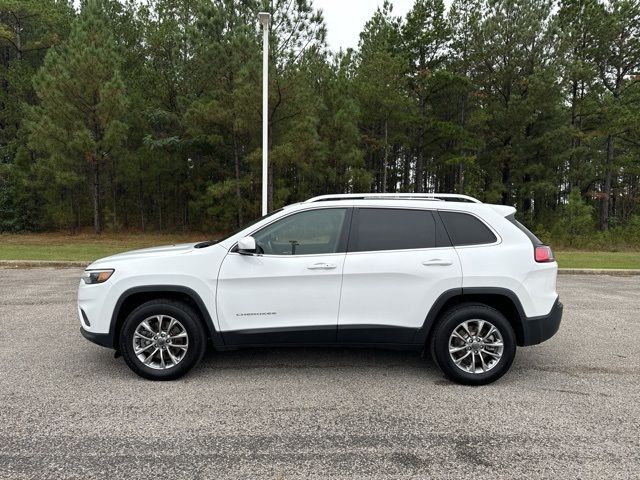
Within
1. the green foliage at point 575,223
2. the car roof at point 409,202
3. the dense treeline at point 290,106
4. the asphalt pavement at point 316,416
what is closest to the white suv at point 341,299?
the car roof at point 409,202

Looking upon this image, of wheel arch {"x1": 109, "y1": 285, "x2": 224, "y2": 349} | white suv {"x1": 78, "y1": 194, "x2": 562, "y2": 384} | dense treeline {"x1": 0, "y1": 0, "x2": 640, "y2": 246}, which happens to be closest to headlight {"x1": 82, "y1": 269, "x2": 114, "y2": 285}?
white suv {"x1": 78, "y1": 194, "x2": 562, "y2": 384}

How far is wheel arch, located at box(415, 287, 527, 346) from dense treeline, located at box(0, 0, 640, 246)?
16.3 metres

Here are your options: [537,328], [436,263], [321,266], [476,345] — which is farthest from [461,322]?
[321,266]

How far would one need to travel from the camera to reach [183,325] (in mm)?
4074

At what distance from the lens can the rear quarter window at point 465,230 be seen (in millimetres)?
4160

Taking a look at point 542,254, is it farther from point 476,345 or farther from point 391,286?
point 391,286

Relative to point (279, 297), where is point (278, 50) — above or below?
above

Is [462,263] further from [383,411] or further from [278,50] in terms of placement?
[278,50]

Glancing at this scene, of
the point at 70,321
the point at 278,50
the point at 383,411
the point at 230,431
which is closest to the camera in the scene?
the point at 230,431

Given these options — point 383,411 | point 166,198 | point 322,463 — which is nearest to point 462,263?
point 383,411

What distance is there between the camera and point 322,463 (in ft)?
9.34

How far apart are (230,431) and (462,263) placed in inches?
99.6

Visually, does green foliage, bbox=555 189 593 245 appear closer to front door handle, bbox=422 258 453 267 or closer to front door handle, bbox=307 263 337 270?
front door handle, bbox=422 258 453 267

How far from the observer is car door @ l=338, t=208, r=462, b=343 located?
4.05m
